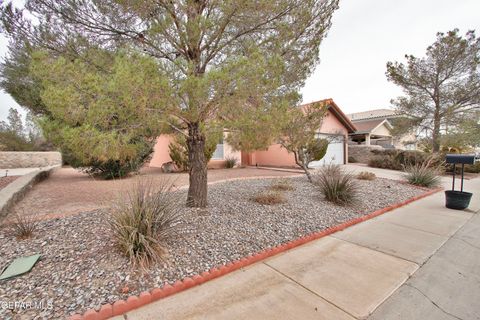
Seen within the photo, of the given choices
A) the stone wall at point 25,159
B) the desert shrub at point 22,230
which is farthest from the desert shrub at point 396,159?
the stone wall at point 25,159

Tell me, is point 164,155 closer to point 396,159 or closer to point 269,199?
point 269,199

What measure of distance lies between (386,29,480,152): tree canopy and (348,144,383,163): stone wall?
2.94 m

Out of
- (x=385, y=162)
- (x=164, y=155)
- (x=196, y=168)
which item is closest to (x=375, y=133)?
(x=385, y=162)

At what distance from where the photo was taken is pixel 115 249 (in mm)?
2658

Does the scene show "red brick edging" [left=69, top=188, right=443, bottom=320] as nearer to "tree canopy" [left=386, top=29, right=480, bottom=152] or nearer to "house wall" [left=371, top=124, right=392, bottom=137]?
"tree canopy" [left=386, top=29, right=480, bottom=152]

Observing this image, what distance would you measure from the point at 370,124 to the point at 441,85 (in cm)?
900

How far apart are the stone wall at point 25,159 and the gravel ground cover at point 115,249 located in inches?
633

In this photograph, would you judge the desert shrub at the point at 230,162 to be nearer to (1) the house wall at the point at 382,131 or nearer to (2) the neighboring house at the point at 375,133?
(2) the neighboring house at the point at 375,133

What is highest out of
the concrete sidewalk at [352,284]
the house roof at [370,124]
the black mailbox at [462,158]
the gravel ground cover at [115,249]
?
the house roof at [370,124]

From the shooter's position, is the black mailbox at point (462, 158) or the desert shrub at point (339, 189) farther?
the desert shrub at point (339, 189)

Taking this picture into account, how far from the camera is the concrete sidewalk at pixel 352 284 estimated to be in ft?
6.34

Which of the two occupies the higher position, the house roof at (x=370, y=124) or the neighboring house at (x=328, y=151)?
the house roof at (x=370, y=124)

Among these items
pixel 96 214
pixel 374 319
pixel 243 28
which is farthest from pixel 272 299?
pixel 243 28

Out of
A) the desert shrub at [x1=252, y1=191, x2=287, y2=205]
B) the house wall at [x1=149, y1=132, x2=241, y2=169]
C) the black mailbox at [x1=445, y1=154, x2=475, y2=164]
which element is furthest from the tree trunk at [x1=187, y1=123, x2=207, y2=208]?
the house wall at [x1=149, y1=132, x2=241, y2=169]
